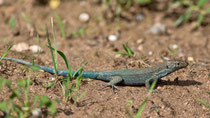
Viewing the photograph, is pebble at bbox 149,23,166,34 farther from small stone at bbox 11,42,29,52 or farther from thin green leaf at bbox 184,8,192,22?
small stone at bbox 11,42,29,52

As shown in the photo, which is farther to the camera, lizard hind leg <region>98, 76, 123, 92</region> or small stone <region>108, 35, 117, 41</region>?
small stone <region>108, 35, 117, 41</region>

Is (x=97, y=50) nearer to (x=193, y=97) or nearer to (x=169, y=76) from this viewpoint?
(x=169, y=76)

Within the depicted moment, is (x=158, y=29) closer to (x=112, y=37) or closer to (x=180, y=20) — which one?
(x=180, y=20)

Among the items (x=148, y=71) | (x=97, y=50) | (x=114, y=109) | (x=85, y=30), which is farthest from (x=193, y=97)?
(x=85, y=30)

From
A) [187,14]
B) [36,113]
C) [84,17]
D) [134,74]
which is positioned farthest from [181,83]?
[84,17]

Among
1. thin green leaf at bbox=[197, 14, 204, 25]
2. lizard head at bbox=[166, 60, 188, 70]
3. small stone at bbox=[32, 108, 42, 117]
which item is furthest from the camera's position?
thin green leaf at bbox=[197, 14, 204, 25]

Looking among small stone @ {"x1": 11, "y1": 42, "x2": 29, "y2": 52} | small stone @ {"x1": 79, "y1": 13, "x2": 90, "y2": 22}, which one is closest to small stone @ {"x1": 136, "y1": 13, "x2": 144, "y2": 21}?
small stone @ {"x1": 79, "y1": 13, "x2": 90, "y2": 22}

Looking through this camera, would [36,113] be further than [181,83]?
No

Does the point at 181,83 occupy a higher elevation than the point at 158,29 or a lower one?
lower
